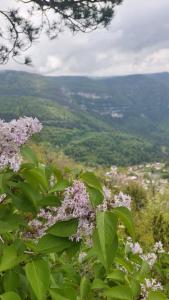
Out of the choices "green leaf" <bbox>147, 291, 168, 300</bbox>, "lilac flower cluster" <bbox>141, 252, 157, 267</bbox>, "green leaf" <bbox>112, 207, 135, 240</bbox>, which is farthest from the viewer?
"lilac flower cluster" <bbox>141, 252, 157, 267</bbox>

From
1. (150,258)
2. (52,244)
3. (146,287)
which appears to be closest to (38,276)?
(52,244)

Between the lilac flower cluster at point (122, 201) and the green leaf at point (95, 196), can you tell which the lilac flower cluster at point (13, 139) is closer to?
the green leaf at point (95, 196)

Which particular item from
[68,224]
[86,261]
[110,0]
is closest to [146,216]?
[110,0]

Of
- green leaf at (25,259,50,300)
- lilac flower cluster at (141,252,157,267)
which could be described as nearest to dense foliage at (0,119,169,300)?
green leaf at (25,259,50,300)

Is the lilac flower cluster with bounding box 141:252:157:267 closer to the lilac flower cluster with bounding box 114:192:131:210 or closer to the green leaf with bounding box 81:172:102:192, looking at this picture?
the lilac flower cluster with bounding box 114:192:131:210

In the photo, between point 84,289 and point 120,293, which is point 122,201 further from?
point 84,289

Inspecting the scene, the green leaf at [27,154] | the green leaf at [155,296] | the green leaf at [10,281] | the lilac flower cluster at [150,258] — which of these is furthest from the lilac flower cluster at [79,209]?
the lilac flower cluster at [150,258]
